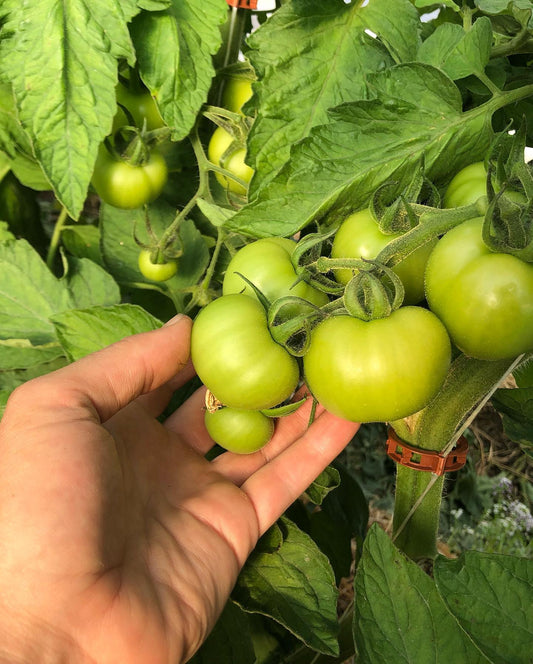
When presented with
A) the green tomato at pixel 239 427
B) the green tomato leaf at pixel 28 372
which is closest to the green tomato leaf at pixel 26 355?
the green tomato leaf at pixel 28 372

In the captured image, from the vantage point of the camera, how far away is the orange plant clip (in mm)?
665

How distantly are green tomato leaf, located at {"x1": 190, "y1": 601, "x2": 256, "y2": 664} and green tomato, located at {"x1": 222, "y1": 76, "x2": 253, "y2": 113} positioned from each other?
67cm

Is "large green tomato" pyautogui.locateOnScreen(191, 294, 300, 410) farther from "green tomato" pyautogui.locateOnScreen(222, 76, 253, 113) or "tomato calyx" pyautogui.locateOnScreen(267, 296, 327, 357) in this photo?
"green tomato" pyautogui.locateOnScreen(222, 76, 253, 113)

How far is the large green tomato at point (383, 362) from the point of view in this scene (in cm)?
45

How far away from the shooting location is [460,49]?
536mm

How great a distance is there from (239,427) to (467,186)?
353 millimetres

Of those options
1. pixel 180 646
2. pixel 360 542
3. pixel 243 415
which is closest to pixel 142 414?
pixel 243 415

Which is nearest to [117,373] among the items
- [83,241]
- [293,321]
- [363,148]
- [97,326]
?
[97,326]

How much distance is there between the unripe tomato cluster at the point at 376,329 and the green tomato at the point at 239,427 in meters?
0.09

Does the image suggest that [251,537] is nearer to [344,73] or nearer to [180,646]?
[180,646]

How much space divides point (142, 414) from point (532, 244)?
20.8 inches

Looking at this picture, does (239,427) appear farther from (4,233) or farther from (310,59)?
(4,233)

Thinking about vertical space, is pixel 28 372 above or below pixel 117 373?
below

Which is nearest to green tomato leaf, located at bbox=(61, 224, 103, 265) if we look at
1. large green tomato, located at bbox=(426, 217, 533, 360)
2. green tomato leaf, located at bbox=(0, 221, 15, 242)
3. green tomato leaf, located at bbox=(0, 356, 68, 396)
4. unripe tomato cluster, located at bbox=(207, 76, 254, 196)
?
green tomato leaf, located at bbox=(0, 221, 15, 242)
